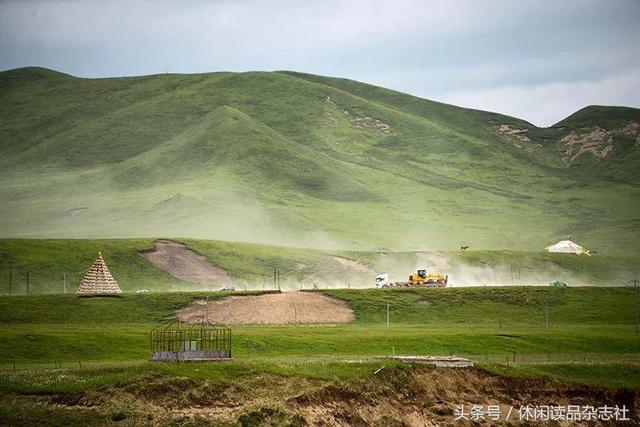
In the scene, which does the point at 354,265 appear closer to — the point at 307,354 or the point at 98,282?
the point at 98,282

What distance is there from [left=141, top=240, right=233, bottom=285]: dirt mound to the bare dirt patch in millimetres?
22405

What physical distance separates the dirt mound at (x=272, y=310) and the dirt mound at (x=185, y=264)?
40.2 metres

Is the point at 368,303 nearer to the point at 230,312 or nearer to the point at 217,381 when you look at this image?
the point at 230,312

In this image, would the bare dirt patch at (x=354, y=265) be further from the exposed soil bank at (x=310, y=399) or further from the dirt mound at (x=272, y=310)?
the exposed soil bank at (x=310, y=399)

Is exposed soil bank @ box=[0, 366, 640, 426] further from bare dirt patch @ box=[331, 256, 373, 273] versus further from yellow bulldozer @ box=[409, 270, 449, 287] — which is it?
bare dirt patch @ box=[331, 256, 373, 273]

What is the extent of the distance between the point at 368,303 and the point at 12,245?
58.5 m

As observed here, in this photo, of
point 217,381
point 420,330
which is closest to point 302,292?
point 420,330

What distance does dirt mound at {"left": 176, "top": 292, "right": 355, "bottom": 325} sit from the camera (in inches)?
3610

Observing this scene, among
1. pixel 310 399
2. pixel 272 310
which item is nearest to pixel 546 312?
pixel 272 310

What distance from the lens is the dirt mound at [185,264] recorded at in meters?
139

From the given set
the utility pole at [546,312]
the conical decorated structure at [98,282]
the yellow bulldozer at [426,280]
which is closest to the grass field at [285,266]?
the conical decorated structure at [98,282]

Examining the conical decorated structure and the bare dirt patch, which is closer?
the conical decorated structure

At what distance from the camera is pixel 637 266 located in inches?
6476

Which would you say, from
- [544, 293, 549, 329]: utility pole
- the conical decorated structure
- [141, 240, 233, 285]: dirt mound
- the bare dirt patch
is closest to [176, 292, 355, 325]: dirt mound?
the conical decorated structure
